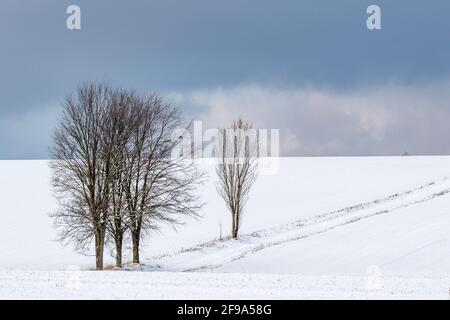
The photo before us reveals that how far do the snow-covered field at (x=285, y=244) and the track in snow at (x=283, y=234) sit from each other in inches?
4.6

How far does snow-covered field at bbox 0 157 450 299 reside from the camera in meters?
17.9

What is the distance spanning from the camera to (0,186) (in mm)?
73250

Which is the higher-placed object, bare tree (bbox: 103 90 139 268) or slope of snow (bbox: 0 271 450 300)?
bare tree (bbox: 103 90 139 268)

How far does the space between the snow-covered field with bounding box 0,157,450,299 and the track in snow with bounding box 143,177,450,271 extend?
0.12 metres

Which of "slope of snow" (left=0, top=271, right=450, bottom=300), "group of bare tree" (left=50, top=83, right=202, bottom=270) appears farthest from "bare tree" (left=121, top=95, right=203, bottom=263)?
"slope of snow" (left=0, top=271, right=450, bottom=300)

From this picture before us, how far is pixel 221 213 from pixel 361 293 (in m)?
41.3

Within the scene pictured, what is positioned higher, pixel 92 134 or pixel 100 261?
pixel 92 134

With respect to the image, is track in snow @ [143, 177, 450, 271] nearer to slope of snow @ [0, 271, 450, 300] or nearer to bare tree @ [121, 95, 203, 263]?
bare tree @ [121, 95, 203, 263]

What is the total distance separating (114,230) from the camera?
30359 mm

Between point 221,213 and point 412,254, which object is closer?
point 412,254
